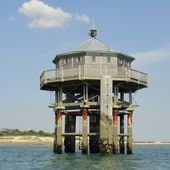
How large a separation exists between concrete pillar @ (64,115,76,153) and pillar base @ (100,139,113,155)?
9.35 m

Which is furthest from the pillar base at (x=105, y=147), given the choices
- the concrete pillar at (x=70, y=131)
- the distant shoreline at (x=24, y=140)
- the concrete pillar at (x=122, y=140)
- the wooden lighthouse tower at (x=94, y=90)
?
the distant shoreline at (x=24, y=140)

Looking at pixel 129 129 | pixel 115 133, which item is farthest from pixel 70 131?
pixel 115 133

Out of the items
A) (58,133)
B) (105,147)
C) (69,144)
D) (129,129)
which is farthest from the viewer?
(69,144)

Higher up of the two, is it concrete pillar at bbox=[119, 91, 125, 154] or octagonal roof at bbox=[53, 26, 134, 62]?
octagonal roof at bbox=[53, 26, 134, 62]

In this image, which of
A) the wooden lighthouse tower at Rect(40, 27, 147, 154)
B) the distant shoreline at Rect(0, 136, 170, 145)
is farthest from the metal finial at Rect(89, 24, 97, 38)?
the distant shoreline at Rect(0, 136, 170, 145)

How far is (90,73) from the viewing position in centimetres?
5347

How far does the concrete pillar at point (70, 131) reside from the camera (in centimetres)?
6028

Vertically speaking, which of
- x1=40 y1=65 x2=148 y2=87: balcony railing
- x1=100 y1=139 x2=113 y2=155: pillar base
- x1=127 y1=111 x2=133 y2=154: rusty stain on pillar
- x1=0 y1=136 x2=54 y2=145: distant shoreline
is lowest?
Answer: x1=100 y1=139 x2=113 y2=155: pillar base

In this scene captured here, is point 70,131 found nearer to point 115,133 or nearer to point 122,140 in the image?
point 122,140

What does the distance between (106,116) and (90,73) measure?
475 centimetres

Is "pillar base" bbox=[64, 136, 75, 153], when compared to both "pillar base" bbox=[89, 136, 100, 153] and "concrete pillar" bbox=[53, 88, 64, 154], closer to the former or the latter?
"pillar base" bbox=[89, 136, 100, 153]

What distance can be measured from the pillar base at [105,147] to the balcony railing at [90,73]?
6.55 metres

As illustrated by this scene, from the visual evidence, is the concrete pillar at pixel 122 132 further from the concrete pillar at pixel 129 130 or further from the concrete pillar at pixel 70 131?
the concrete pillar at pixel 70 131

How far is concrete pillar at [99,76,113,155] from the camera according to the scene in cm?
5131
